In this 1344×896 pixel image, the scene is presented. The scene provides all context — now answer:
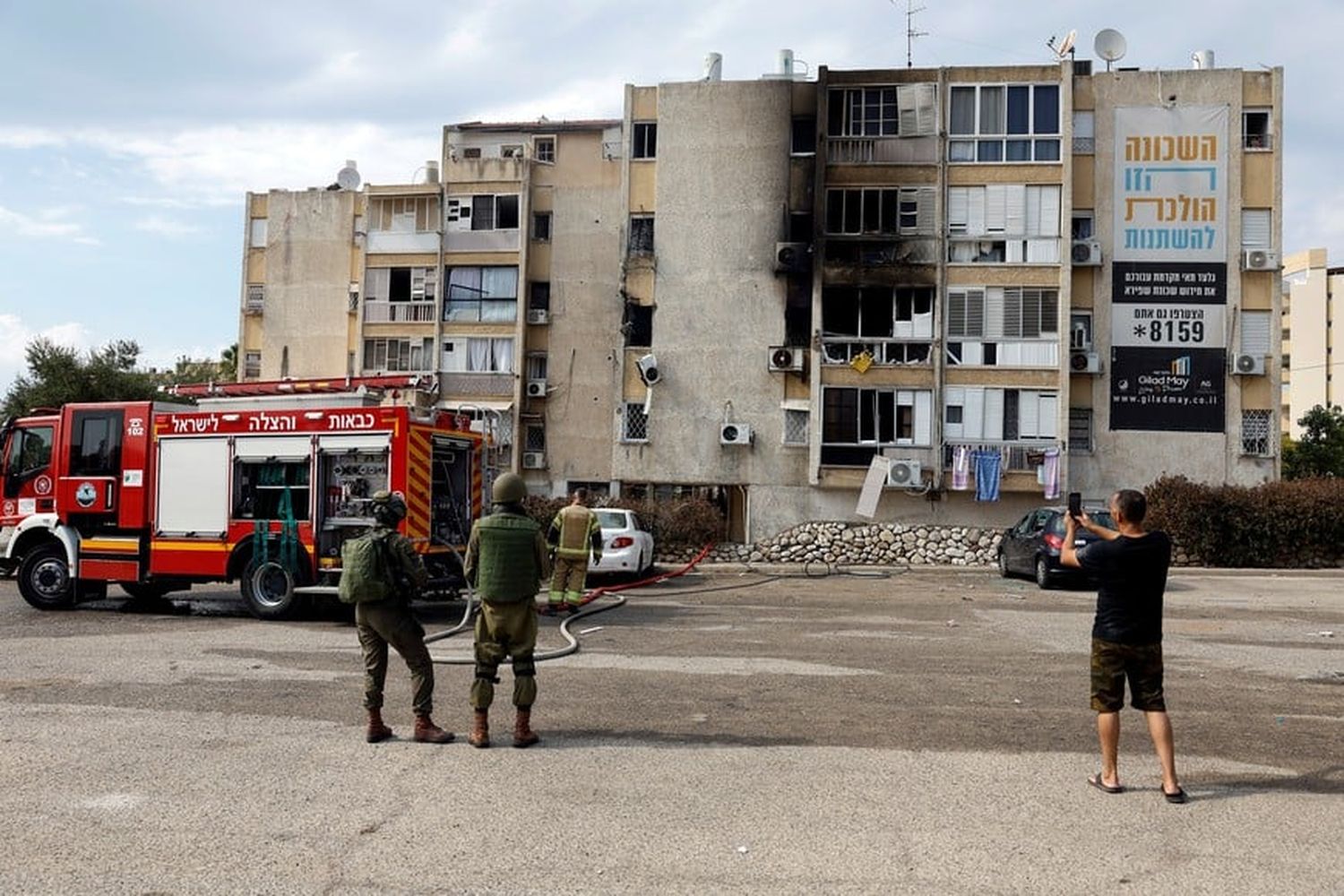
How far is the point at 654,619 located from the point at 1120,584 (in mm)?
9583

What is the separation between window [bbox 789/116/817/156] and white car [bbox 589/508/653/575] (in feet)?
53.4

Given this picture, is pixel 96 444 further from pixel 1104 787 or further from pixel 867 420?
pixel 867 420

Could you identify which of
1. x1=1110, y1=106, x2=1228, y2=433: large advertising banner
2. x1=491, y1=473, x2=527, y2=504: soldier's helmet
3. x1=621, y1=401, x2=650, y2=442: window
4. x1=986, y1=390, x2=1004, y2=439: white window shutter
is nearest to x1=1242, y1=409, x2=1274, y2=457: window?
x1=1110, y1=106, x2=1228, y2=433: large advertising banner

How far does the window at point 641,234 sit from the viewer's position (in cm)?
3553

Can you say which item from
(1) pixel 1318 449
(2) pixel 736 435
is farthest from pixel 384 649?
(1) pixel 1318 449

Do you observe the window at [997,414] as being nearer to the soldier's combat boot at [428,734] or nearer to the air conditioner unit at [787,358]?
the air conditioner unit at [787,358]

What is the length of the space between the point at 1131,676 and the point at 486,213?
3431 cm

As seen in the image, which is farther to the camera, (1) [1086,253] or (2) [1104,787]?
(1) [1086,253]

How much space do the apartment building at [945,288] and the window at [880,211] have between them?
6 cm

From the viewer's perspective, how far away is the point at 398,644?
301 inches

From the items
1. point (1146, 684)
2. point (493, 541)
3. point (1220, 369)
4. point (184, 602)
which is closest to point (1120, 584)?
point (1146, 684)

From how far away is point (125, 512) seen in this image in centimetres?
1580

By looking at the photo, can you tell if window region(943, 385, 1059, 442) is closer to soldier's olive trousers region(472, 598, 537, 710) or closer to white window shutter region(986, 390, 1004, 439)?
white window shutter region(986, 390, 1004, 439)

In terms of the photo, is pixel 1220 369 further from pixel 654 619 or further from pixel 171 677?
pixel 171 677
